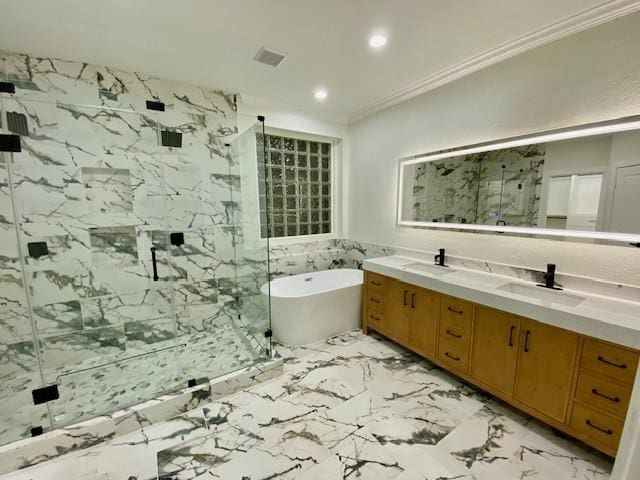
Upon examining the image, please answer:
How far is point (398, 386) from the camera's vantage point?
2186mm

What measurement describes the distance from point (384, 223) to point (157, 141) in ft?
8.72

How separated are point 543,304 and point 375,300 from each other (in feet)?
4.95

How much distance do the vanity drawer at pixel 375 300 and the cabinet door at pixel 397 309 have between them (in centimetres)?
9

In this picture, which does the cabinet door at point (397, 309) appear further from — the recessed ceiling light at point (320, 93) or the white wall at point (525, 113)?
the recessed ceiling light at point (320, 93)

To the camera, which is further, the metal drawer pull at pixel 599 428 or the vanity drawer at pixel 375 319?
the vanity drawer at pixel 375 319

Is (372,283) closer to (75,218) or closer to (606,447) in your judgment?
(606,447)

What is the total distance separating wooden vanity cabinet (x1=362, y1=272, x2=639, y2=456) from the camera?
143 centimetres

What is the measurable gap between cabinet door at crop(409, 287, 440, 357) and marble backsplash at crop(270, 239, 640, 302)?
0.54m

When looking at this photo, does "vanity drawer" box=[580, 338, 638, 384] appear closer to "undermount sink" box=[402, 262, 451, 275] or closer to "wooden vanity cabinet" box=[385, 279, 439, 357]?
"wooden vanity cabinet" box=[385, 279, 439, 357]

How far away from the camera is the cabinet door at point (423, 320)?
7.57ft

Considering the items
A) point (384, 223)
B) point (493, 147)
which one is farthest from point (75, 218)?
point (493, 147)

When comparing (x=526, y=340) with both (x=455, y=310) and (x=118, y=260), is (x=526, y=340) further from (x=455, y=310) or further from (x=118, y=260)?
(x=118, y=260)

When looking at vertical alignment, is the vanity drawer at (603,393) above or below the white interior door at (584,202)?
below

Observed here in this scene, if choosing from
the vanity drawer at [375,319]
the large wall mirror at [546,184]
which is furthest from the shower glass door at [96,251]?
the large wall mirror at [546,184]
